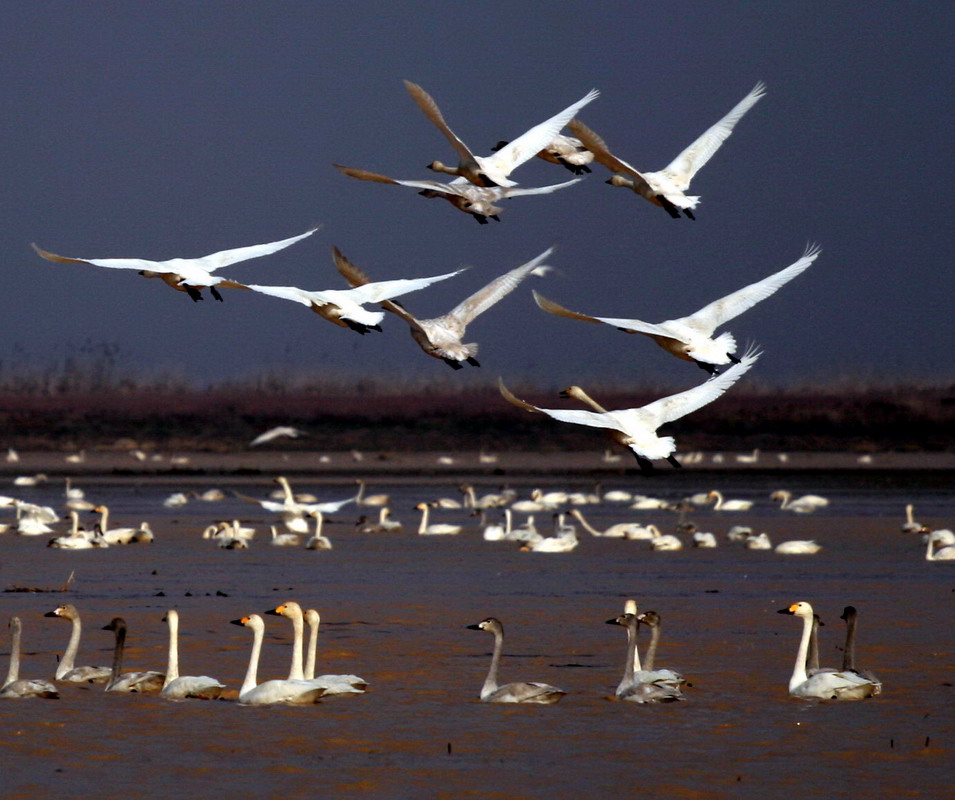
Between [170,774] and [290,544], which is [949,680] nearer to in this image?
[170,774]

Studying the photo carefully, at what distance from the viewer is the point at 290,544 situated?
34531 mm

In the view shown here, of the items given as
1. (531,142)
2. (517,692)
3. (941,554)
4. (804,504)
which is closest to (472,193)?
(531,142)

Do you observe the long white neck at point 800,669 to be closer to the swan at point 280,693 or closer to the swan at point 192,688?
the swan at point 280,693

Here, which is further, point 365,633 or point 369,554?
point 369,554

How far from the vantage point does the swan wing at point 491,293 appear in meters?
15.3

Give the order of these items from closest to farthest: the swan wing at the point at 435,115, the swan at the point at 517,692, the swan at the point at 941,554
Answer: the swan wing at the point at 435,115 → the swan at the point at 517,692 → the swan at the point at 941,554

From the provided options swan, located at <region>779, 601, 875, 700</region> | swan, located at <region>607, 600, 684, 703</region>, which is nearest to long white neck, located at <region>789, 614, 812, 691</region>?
swan, located at <region>779, 601, 875, 700</region>

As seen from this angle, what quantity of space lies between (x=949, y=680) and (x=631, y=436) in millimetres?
4530

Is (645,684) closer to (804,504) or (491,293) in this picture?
(491,293)

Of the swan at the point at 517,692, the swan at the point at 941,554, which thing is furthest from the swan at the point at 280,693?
the swan at the point at 941,554

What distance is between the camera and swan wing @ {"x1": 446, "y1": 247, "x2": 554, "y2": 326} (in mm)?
15324

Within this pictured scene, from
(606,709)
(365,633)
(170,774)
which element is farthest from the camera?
(365,633)

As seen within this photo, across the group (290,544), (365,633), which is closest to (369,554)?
(290,544)

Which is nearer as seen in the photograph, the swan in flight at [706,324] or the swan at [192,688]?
the swan in flight at [706,324]
